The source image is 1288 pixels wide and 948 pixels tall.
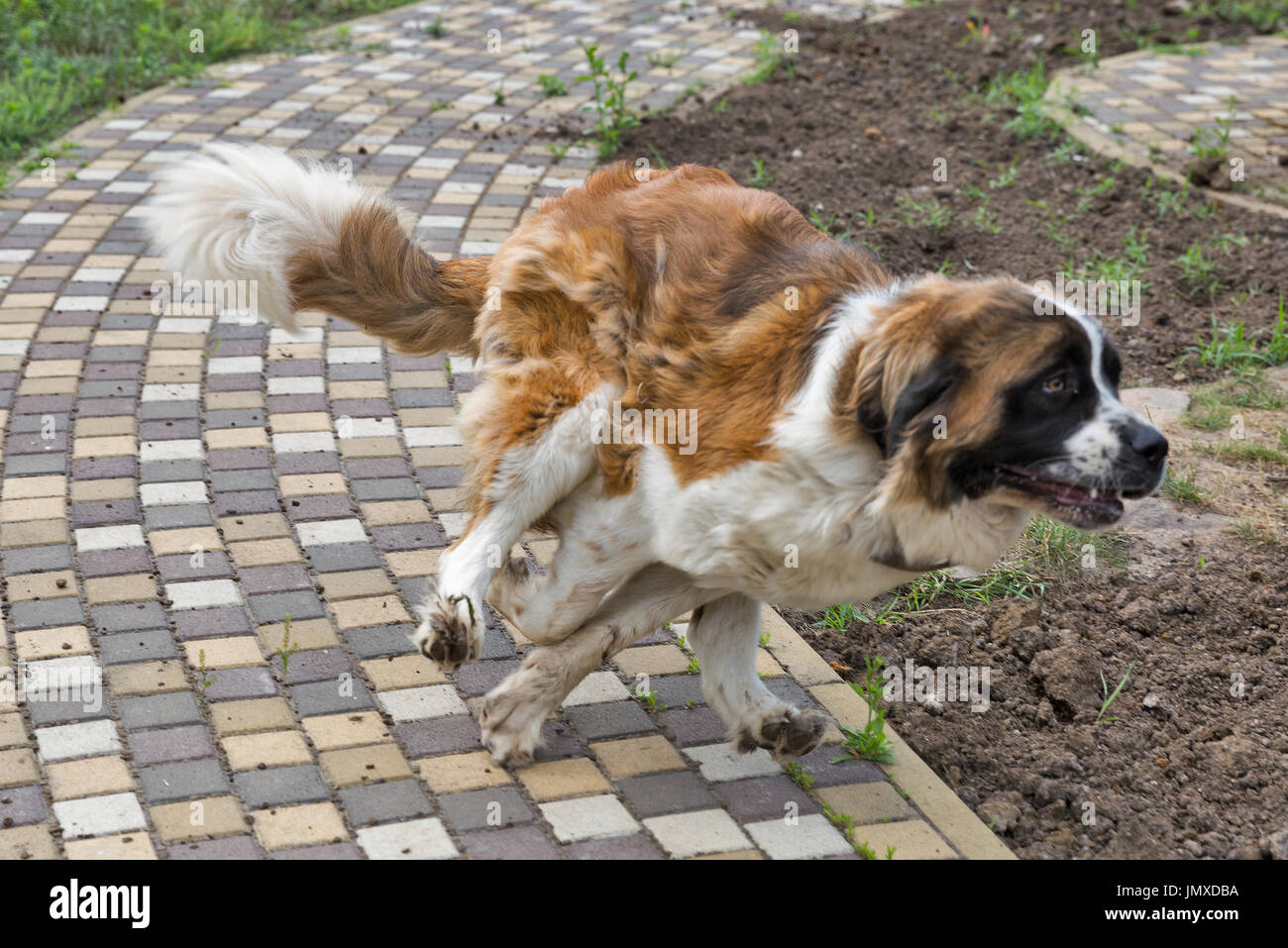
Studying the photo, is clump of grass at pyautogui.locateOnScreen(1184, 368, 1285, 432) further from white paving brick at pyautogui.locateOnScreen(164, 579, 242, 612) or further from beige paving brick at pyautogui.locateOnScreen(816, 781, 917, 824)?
white paving brick at pyautogui.locateOnScreen(164, 579, 242, 612)

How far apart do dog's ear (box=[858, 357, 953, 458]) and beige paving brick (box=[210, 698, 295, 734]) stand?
1609mm

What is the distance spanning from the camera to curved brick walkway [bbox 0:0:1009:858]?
10.2 ft

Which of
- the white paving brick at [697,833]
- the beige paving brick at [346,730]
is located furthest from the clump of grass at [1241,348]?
the beige paving brick at [346,730]

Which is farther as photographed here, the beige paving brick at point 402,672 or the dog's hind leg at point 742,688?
the beige paving brick at point 402,672

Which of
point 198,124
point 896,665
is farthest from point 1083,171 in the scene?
point 198,124

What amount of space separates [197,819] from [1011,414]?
1968 mm

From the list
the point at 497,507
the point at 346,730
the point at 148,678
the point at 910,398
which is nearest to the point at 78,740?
the point at 148,678

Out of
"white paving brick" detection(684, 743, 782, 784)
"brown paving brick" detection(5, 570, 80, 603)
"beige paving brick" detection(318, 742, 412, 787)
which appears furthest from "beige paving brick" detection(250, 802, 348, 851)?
"brown paving brick" detection(5, 570, 80, 603)

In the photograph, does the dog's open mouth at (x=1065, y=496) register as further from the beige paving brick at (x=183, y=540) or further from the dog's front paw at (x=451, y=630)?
the beige paving brick at (x=183, y=540)

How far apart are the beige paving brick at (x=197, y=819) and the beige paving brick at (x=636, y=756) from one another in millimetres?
880

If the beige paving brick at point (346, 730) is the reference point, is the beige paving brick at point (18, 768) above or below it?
above

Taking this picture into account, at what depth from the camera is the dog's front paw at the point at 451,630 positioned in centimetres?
327

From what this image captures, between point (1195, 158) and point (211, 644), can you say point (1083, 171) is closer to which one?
point (1195, 158)

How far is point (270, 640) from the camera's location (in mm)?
3703
